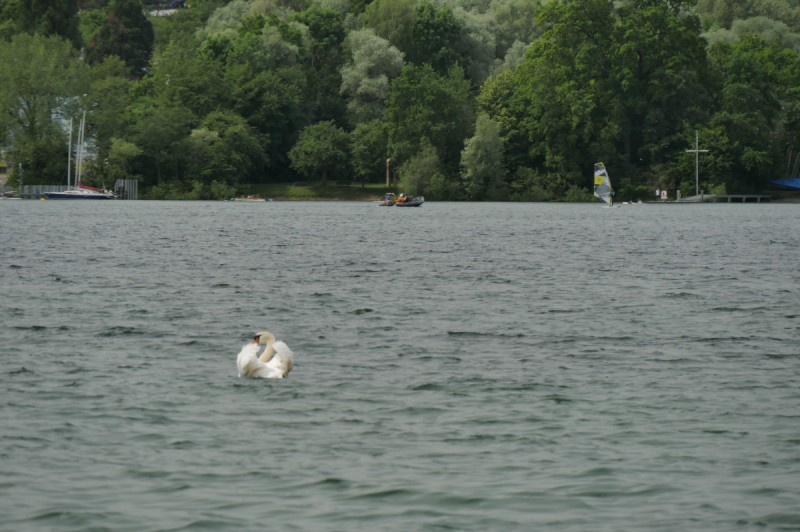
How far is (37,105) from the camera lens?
5310 inches

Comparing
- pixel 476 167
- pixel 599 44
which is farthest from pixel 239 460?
pixel 599 44

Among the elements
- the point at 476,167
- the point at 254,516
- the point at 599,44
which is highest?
the point at 599,44

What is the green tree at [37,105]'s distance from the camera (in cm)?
13388

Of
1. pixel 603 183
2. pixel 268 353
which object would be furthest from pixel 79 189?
pixel 268 353

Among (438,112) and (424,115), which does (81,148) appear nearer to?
(424,115)

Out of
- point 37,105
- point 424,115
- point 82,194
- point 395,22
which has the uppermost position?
point 395,22

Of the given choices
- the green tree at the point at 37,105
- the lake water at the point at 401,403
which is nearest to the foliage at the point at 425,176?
the green tree at the point at 37,105

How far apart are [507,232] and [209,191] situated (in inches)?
3106

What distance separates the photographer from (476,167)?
138000 millimetres

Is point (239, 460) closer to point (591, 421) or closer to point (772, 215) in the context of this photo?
point (591, 421)

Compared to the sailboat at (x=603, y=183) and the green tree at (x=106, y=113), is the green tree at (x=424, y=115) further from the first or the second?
the green tree at (x=106, y=113)

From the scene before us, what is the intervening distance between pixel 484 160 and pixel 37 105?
2286 inches

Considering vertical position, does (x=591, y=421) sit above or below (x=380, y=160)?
below

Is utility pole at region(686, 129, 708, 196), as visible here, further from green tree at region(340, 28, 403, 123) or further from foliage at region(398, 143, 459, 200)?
green tree at region(340, 28, 403, 123)
